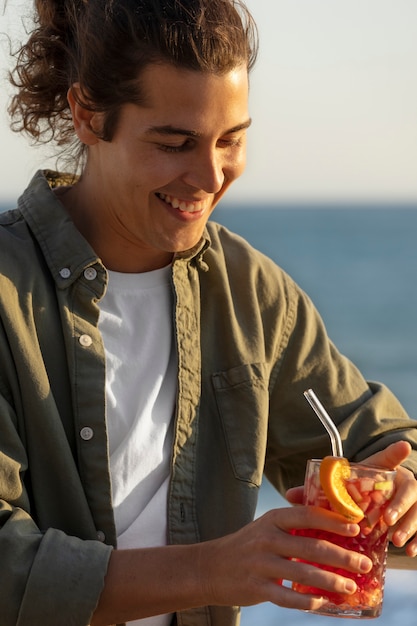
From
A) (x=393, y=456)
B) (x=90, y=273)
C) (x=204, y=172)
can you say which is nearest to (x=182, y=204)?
(x=204, y=172)

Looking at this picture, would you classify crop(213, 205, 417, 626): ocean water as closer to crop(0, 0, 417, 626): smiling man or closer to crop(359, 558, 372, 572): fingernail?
crop(0, 0, 417, 626): smiling man

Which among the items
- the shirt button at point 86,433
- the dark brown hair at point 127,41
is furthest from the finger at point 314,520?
the dark brown hair at point 127,41

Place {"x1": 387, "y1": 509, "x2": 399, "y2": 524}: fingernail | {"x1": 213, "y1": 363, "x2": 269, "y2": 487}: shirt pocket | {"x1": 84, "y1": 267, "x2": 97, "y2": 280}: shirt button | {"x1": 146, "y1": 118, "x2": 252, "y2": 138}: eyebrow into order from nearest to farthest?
{"x1": 387, "y1": 509, "x2": 399, "y2": 524}: fingernail
{"x1": 146, "y1": 118, "x2": 252, "y2": 138}: eyebrow
{"x1": 84, "y1": 267, "x2": 97, "y2": 280}: shirt button
{"x1": 213, "y1": 363, "x2": 269, "y2": 487}: shirt pocket

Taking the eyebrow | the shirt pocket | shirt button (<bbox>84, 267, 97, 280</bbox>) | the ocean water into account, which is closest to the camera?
the eyebrow

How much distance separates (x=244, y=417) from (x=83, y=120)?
0.63 metres

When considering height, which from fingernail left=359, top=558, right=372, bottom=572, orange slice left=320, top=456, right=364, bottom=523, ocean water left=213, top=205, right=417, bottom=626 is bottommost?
ocean water left=213, top=205, right=417, bottom=626

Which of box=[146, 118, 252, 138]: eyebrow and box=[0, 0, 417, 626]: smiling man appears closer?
box=[0, 0, 417, 626]: smiling man

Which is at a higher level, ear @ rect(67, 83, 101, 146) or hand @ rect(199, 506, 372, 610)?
ear @ rect(67, 83, 101, 146)

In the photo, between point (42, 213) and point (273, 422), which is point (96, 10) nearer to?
point (42, 213)

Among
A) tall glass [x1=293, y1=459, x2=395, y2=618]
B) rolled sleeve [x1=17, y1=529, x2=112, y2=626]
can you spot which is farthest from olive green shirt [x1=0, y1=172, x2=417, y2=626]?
tall glass [x1=293, y1=459, x2=395, y2=618]

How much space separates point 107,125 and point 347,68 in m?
13.3

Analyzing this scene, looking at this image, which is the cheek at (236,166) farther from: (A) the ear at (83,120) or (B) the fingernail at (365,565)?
(B) the fingernail at (365,565)

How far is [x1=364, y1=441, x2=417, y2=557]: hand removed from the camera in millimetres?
1994

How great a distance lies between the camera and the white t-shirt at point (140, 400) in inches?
87.1
